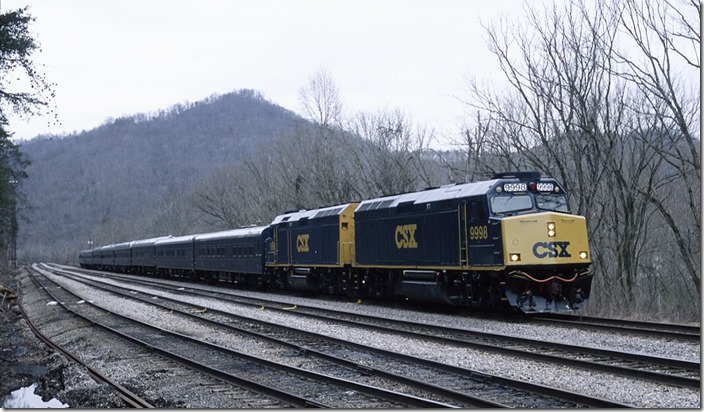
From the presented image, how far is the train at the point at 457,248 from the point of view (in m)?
18.7

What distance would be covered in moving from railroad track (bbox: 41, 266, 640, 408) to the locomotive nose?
5178 mm

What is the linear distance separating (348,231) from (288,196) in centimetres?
3059

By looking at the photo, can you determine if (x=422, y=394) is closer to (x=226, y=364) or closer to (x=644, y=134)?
(x=226, y=364)

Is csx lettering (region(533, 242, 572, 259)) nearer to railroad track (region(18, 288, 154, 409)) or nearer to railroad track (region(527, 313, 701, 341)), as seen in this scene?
railroad track (region(527, 313, 701, 341))

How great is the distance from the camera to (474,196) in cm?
1986

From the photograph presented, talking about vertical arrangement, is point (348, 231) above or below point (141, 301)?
above

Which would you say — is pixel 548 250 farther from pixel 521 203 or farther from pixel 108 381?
pixel 108 381

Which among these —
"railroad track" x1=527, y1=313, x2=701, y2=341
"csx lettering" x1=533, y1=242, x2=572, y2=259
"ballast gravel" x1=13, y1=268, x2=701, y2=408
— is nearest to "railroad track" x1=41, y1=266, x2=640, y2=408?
"ballast gravel" x1=13, y1=268, x2=701, y2=408

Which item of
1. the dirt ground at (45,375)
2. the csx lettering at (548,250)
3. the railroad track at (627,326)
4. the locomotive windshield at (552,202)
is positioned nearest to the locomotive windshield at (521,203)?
the locomotive windshield at (552,202)

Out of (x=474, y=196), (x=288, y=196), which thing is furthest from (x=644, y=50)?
(x=288, y=196)

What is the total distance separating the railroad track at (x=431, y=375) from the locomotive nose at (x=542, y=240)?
5178mm

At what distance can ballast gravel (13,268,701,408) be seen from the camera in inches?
403

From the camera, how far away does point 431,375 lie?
39.6 ft

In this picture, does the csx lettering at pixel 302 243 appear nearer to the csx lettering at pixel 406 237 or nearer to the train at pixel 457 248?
the train at pixel 457 248
